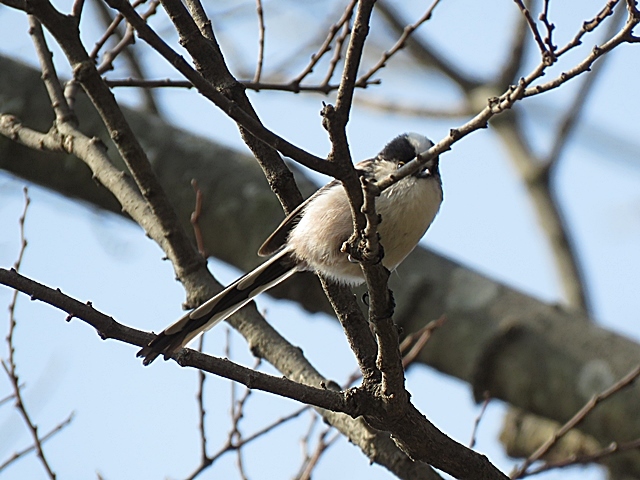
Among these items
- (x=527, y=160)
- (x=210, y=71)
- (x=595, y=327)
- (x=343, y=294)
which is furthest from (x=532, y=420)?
(x=210, y=71)

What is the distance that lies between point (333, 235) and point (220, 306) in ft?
1.24

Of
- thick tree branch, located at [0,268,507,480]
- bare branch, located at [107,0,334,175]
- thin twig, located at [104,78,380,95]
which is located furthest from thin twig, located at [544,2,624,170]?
bare branch, located at [107,0,334,175]

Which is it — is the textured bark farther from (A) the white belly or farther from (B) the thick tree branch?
(B) the thick tree branch

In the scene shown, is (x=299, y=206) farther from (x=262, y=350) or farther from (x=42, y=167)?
(x=42, y=167)

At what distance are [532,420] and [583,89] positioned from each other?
7.14 feet

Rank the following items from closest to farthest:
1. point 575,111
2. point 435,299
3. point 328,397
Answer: point 328,397 → point 435,299 → point 575,111

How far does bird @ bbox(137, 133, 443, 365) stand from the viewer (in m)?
2.25

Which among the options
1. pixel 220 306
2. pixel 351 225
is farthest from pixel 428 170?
pixel 220 306

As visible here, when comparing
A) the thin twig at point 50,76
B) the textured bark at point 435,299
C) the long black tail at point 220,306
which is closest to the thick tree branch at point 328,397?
the long black tail at point 220,306

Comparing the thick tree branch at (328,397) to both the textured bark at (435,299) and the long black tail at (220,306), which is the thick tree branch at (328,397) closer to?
the long black tail at (220,306)

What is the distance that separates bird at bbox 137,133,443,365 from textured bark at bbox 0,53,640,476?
0.82 meters

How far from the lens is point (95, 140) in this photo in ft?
8.53

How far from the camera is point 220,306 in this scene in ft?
7.60

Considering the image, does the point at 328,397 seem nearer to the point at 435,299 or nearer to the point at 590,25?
the point at 590,25
